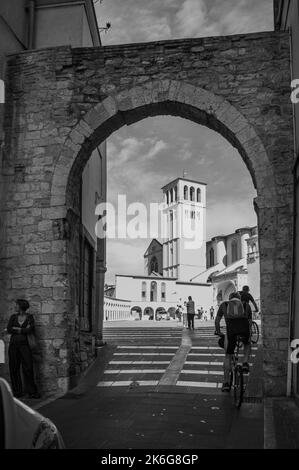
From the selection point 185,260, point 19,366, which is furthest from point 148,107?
point 185,260

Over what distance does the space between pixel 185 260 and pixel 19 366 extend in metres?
74.7

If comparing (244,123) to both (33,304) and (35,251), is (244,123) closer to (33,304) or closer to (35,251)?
(35,251)

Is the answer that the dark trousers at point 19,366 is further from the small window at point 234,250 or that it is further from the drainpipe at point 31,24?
the small window at point 234,250

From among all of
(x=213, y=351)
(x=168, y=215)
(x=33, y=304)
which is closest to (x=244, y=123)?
(x=33, y=304)

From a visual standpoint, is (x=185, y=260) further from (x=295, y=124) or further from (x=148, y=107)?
(x=295, y=124)

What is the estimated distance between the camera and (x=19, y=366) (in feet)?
24.9

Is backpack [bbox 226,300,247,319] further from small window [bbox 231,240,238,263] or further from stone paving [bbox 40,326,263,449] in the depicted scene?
small window [bbox 231,240,238,263]

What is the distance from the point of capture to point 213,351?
11.2m

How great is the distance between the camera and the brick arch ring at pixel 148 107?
820 centimetres

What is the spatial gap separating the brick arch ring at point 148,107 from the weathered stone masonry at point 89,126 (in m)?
0.02

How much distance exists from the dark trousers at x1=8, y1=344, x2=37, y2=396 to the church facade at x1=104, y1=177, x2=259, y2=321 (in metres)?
50.2

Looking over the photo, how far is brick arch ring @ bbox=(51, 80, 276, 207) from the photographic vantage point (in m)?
8.20

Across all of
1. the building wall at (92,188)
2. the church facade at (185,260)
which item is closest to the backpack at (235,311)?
the building wall at (92,188)

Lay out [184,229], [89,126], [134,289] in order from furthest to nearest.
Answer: [184,229] < [134,289] < [89,126]
